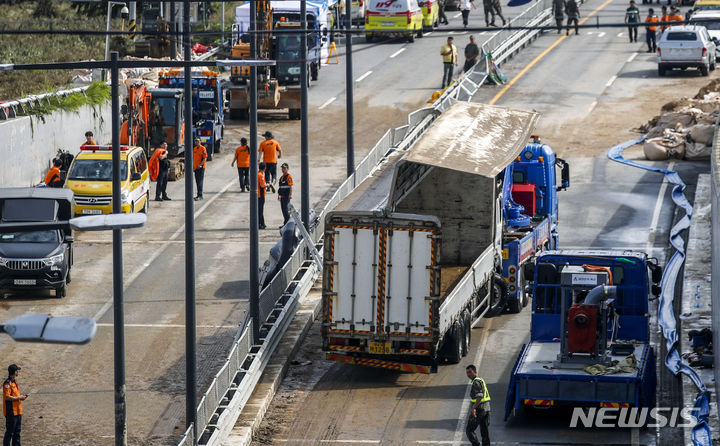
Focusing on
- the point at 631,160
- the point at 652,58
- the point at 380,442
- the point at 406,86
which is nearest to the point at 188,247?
the point at 380,442

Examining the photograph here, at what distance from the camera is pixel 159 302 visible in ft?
96.2

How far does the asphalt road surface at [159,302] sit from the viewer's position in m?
22.7

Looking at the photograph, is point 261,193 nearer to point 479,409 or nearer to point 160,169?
point 160,169

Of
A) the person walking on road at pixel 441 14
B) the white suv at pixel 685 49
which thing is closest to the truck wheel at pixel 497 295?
the white suv at pixel 685 49

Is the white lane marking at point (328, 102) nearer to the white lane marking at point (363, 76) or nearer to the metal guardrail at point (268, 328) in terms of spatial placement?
the white lane marking at point (363, 76)

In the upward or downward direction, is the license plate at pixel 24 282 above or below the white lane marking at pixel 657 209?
below

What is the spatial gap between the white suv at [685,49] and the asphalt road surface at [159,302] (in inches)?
439

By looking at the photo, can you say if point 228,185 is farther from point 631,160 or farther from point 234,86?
point 631,160

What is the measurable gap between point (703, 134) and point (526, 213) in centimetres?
1399

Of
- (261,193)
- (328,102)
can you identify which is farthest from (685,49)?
(261,193)

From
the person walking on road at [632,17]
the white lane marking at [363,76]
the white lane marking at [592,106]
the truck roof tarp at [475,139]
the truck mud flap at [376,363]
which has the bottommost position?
the truck mud flap at [376,363]

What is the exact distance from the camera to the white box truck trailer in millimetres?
23328

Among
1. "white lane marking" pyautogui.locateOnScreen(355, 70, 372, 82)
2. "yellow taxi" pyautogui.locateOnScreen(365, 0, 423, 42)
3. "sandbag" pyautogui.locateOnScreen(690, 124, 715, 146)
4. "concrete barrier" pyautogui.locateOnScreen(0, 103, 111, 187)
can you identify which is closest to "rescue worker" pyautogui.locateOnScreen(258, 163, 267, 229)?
"concrete barrier" pyautogui.locateOnScreen(0, 103, 111, 187)

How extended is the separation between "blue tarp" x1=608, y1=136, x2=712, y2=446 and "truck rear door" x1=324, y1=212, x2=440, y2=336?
4.59 m
